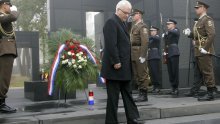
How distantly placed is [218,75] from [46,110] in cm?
734

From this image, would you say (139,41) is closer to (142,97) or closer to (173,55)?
(142,97)

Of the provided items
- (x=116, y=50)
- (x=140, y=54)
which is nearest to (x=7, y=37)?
(x=116, y=50)

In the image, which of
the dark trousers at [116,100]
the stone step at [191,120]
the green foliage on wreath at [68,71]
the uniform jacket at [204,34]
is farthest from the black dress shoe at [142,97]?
the dark trousers at [116,100]

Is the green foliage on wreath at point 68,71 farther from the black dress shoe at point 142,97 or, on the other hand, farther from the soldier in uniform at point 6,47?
the black dress shoe at point 142,97

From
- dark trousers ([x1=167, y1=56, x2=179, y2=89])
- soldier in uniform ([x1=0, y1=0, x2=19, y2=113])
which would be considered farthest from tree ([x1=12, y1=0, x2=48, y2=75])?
soldier in uniform ([x1=0, y1=0, x2=19, y2=113])

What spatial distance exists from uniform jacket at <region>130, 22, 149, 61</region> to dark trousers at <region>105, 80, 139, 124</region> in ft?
5.72

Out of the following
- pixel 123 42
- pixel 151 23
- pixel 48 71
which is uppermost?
pixel 151 23

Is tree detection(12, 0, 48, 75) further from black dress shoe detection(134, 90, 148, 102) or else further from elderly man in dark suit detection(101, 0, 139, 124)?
elderly man in dark suit detection(101, 0, 139, 124)

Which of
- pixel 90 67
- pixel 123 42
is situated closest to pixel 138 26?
pixel 90 67

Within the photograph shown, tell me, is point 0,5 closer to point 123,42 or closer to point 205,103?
point 123,42

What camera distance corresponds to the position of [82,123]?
5.45 metres

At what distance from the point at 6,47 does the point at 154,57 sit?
472cm

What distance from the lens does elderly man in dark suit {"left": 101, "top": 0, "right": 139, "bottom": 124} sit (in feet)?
16.8

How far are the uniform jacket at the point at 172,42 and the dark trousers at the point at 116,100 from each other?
11.2 feet
